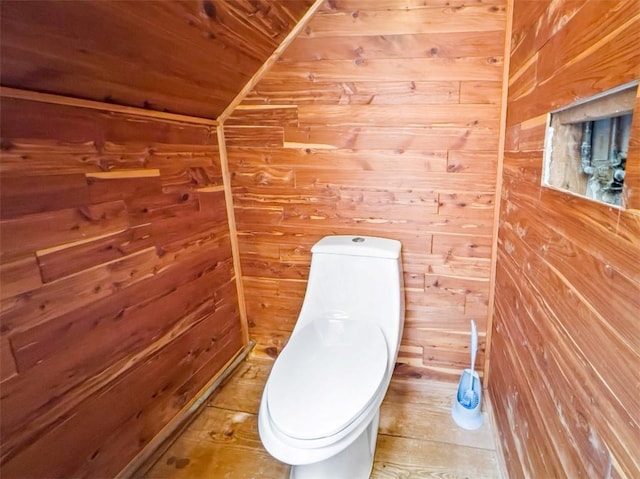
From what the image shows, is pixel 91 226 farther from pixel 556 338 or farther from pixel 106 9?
pixel 556 338

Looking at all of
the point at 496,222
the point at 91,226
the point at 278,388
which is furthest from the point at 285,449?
the point at 496,222

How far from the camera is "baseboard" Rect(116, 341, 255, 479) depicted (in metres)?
1.33

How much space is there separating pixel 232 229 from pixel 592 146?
60.5 inches

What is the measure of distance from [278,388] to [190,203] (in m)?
0.89

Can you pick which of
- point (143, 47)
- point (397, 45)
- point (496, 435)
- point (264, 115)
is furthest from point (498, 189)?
point (143, 47)

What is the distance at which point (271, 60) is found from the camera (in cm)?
157

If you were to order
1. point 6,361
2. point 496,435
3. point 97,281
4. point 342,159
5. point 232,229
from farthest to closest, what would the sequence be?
point 232,229 → point 342,159 → point 496,435 → point 97,281 → point 6,361

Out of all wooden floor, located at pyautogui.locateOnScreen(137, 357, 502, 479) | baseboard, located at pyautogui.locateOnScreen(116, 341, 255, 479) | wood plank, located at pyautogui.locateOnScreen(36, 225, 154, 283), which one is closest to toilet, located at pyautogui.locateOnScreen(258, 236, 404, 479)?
wooden floor, located at pyautogui.locateOnScreen(137, 357, 502, 479)

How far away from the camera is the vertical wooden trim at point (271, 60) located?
1.48 m

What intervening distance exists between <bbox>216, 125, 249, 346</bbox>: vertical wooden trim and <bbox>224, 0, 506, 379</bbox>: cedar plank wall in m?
0.03

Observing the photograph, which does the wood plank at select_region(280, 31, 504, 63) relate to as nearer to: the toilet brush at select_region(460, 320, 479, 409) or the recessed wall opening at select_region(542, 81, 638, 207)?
the recessed wall opening at select_region(542, 81, 638, 207)

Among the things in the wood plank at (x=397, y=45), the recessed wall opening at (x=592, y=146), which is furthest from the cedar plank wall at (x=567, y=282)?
the wood plank at (x=397, y=45)

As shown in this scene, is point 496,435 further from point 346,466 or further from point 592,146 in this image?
point 592,146

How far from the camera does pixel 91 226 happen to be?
111 cm
